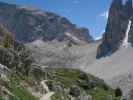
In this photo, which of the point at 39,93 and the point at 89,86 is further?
the point at 89,86

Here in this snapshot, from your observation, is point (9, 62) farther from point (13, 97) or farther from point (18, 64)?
point (13, 97)

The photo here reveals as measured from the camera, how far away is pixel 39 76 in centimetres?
7019

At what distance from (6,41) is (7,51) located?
464 cm

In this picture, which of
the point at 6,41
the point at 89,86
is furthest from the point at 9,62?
the point at 89,86

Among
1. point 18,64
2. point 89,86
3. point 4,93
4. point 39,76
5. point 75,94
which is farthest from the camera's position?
point 89,86

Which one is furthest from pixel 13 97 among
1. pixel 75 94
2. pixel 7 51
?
pixel 75 94

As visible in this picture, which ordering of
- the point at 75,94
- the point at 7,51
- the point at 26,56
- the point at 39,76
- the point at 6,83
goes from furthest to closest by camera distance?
the point at 75,94 → the point at 39,76 → the point at 26,56 → the point at 7,51 → the point at 6,83

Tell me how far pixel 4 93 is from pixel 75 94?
5456cm

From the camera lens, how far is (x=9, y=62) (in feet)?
168

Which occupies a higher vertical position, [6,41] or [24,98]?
[6,41]

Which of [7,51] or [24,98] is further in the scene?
[7,51]

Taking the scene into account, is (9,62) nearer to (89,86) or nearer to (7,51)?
(7,51)

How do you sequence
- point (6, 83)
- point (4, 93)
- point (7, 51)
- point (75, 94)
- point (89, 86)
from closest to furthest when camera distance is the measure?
1. point (4, 93)
2. point (6, 83)
3. point (7, 51)
4. point (75, 94)
5. point (89, 86)

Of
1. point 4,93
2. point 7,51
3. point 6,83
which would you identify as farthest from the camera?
point 7,51
